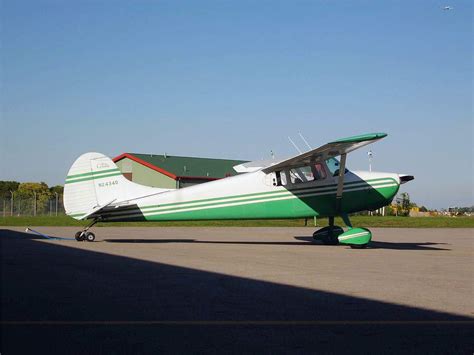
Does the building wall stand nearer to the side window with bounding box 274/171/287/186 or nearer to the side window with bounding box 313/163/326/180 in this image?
the side window with bounding box 274/171/287/186

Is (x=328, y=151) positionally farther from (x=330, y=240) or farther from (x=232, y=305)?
(x=232, y=305)

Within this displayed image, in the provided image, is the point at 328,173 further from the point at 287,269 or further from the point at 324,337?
the point at 324,337

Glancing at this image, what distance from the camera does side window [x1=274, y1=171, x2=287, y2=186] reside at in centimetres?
1811

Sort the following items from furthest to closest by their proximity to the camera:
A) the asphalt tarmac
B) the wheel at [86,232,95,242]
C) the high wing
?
1. the wheel at [86,232,95,242]
2. the high wing
3. the asphalt tarmac

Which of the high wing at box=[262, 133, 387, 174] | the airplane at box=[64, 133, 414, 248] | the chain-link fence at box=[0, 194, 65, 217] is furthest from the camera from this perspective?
the chain-link fence at box=[0, 194, 65, 217]

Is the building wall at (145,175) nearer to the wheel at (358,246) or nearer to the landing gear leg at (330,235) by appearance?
the landing gear leg at (330,235)

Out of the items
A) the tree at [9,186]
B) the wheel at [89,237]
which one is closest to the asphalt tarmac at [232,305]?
the wheel at [89,237]

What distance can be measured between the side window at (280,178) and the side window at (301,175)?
0.74 ft

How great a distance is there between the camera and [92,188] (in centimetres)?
1788

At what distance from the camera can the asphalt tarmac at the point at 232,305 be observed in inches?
209

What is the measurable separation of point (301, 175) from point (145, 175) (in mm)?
42347

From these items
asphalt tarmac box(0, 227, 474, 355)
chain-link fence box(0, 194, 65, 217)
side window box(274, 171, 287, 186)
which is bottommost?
asphalt tarmac box(0, 227, 474, 355)

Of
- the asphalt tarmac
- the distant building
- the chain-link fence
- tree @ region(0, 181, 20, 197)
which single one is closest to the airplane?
the asphalt tarmac

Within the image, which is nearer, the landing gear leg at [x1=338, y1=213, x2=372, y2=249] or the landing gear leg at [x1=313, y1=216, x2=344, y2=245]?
the landing gear leg at [x1=338, y1=213, x2=372, y2=249]
